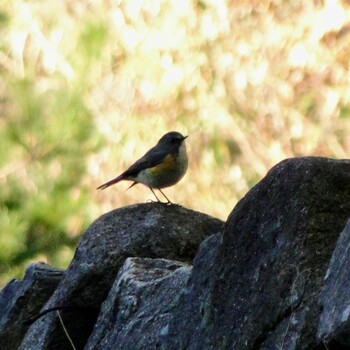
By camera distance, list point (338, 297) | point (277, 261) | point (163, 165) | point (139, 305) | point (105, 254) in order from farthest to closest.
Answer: point (163, 165), point (105, 254), point (139, 305), point (277, 261), point (338, 297)

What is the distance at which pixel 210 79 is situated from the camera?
372 inches

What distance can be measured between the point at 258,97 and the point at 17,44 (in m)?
1.95

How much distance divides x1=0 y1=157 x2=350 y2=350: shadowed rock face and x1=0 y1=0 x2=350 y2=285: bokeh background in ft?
13.9

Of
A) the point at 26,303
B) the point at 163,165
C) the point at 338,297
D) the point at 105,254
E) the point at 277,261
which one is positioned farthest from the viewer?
the point at 163,165

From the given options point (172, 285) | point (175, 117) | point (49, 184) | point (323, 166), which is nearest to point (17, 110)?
point (49, 184)

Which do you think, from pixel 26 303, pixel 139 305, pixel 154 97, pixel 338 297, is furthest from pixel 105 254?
pixel 154 97

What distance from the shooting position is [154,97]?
9156 millimetres

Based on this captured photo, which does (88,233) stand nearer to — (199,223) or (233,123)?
(199,223)

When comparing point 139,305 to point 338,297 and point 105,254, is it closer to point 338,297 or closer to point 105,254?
point 105,254

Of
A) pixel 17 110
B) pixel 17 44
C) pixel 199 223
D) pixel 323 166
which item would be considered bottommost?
pixel 323 166

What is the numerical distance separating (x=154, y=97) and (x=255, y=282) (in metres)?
6.43

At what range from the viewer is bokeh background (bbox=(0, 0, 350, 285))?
7.97 meters

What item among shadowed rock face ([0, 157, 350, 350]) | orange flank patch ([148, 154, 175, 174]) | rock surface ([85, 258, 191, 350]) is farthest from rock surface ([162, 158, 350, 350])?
orange flank patch ([148, 154, 175, 174])

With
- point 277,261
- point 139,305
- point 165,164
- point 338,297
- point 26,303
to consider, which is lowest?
point 338,297
